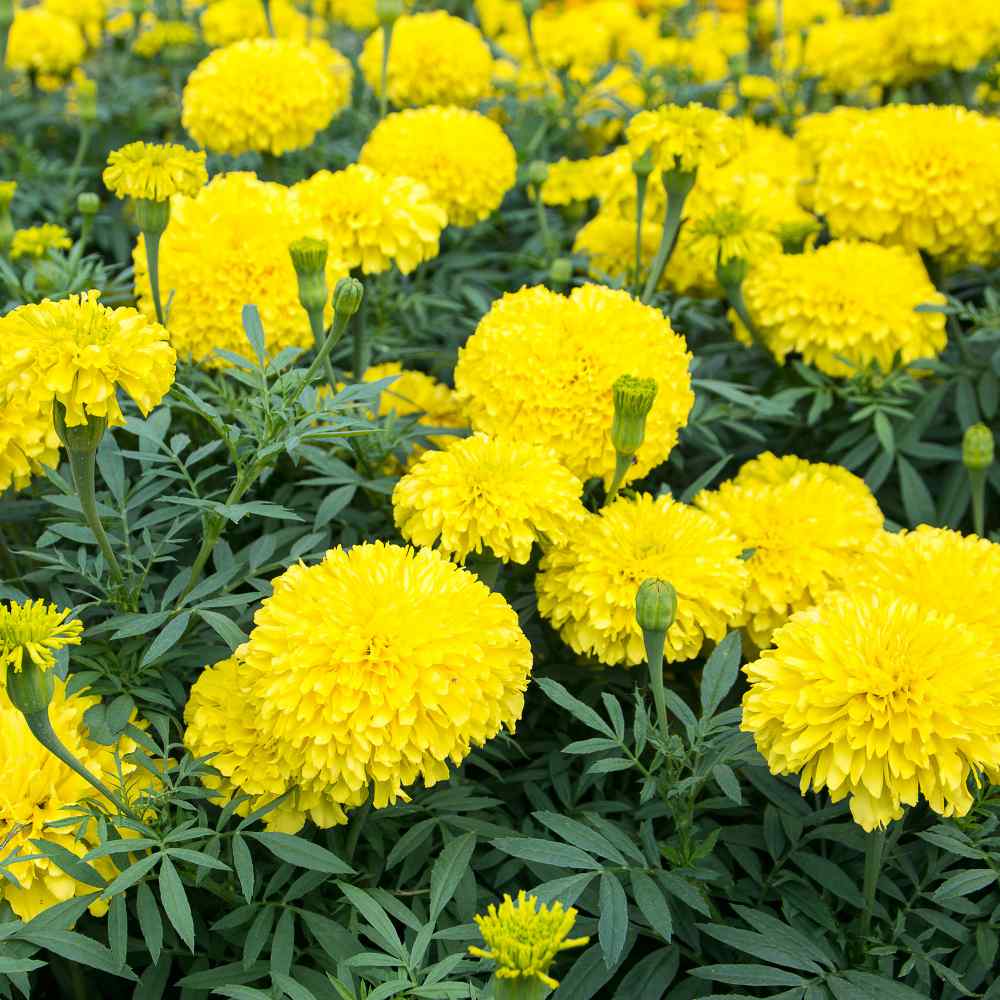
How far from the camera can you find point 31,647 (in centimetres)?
109

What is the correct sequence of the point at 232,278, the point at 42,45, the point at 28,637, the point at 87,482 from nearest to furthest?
the point at 28,637 → the point at 87,482 → the point at 232,278 → the point at 42,45

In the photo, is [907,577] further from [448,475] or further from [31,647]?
[31,647]

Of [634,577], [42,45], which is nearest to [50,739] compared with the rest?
[634,577]

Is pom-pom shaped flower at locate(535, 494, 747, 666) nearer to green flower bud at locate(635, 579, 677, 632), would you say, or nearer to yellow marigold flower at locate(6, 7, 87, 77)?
green flower bud at locate(635, 579, 677, 632)

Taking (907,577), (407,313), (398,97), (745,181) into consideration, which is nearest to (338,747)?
(907,577)

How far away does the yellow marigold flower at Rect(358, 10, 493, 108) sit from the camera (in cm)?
273

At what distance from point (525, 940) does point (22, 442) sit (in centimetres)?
91

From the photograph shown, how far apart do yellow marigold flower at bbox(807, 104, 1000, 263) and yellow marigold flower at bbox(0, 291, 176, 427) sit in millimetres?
1368

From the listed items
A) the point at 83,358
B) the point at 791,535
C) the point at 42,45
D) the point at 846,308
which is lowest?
the point at 791,535

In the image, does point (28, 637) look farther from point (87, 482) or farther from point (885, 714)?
point (885, 714)

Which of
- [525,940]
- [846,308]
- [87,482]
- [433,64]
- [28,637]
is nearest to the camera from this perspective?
[525,940]

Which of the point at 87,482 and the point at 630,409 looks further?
the point at 630,409

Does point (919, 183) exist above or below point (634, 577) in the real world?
above

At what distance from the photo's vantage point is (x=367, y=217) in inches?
75.2
